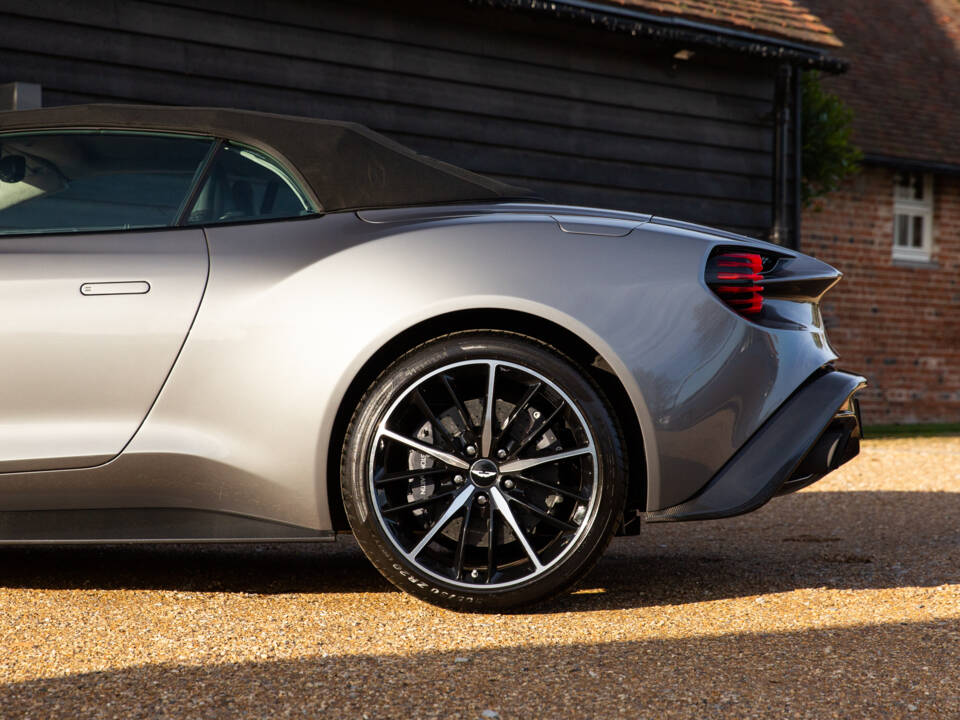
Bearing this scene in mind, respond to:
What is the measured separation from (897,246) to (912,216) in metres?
0.52

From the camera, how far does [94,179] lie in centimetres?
320

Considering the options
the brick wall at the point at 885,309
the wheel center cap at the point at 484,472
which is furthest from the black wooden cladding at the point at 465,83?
the wheel center cap at the point at 484,472

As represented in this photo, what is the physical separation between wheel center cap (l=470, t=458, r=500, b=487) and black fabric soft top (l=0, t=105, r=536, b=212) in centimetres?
83

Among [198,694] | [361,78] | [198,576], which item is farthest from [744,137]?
[198,694]

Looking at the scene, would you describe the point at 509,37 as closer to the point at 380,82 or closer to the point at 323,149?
the point at 380,82

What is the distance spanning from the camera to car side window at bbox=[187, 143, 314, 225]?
3.14 m

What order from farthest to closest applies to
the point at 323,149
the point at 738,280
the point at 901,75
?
1. the point at 901,75
2. the point at 323,149
3. the point at 738,280

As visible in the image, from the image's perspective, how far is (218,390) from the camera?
9.66 feet

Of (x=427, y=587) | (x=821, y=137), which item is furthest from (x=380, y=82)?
(x=427, y=587)

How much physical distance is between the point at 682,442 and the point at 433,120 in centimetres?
604

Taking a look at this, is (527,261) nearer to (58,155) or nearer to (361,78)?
(58,155)

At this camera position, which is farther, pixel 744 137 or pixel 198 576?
pixel 744 137

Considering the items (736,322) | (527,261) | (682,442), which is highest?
(527,261)

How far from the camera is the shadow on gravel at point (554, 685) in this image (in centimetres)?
222
